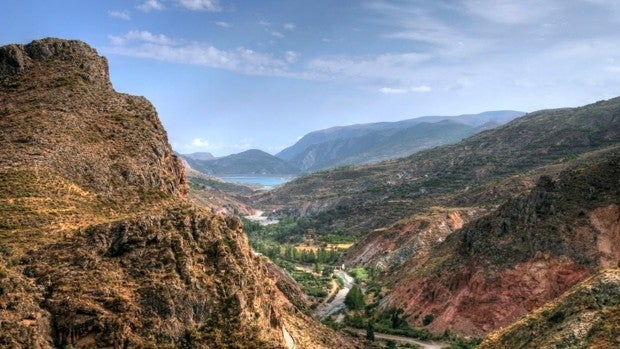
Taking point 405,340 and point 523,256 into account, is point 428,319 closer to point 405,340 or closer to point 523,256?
point 405,340

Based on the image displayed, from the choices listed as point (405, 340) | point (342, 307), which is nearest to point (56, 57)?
point (405, 340)

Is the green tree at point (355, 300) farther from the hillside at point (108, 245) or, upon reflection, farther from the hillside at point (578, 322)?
the hillside at point (578, 322)

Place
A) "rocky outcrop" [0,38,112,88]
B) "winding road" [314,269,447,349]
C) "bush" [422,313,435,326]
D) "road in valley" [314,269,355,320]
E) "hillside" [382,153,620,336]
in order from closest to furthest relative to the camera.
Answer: "rocky outcrop" [0,38,112,88] < "winding road" [314,269,447,349] < "hillside" [382,153,620,336] < "bush" [422,313,435,326] < "road in valley" [314,269,355,320]

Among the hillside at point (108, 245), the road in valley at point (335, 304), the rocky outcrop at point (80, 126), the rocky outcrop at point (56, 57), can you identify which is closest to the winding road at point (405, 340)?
the road in valley at point (335, 304)

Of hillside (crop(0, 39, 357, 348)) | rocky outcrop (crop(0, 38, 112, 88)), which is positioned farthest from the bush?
rocky outcrop (crop(0, 38, 112, 88))

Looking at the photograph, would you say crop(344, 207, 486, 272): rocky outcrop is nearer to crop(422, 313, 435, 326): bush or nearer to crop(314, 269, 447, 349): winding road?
crop(314, 269, 447, 349): winding road

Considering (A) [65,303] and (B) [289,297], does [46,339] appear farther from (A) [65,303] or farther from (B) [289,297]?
(B) [289,297]
